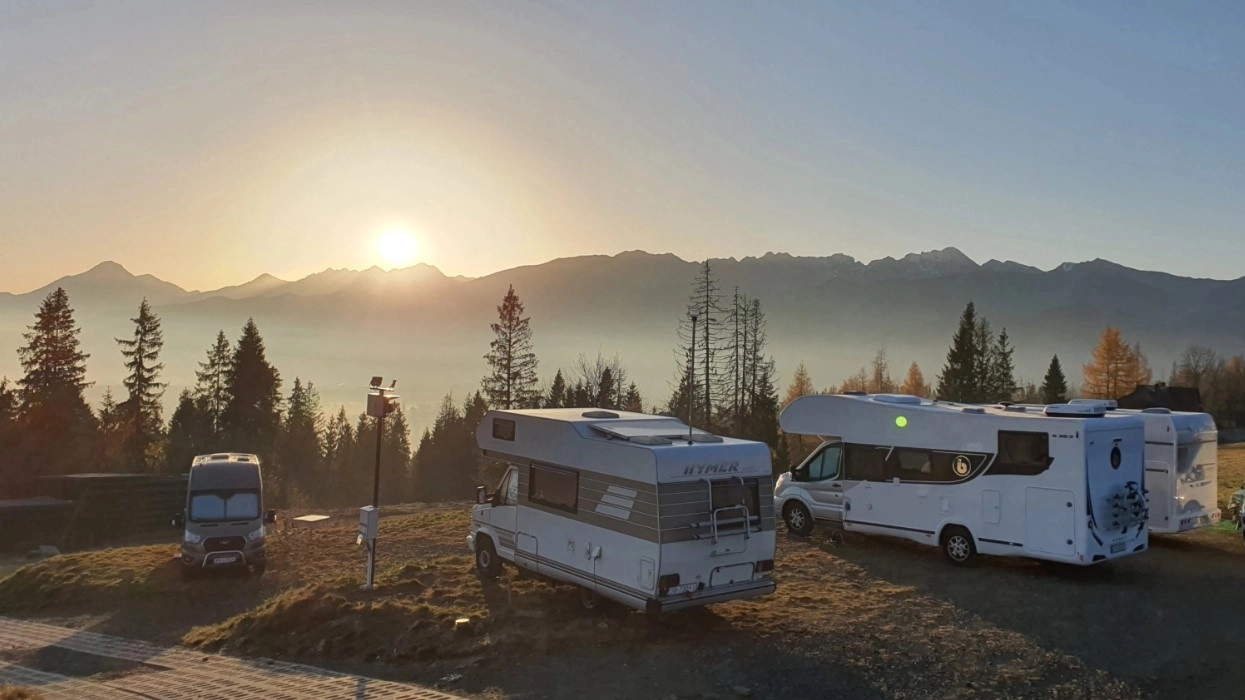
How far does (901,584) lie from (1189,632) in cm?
413

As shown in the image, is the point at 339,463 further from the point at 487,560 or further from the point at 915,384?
the point at 487,560

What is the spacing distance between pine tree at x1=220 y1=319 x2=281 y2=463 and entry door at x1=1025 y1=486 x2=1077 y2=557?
51905 millimetres

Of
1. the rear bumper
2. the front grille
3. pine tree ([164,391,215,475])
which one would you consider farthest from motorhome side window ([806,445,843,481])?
pine tree ([164,391,215,475])

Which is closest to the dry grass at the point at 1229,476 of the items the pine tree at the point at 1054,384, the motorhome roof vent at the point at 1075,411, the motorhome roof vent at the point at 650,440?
the motorhome roof vent at the point at 1075,411

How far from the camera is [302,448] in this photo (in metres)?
75.5

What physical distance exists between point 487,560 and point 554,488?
2664 mm

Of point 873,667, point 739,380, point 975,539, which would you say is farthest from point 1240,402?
point 873,667

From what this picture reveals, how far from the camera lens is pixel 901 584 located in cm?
1429

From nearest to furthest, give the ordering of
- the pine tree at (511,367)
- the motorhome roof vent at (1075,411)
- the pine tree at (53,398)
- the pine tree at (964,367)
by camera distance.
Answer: the motorhome roof vent at (1075,411)
the pine tree at (53,398)
the pine tree at (511,367)
the pine tree at (964,367)

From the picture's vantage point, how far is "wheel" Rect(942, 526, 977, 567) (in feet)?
50.0

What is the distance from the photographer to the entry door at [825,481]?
17578 millimetres

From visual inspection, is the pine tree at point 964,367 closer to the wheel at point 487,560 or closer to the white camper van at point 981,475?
the white camper van at point 981,475

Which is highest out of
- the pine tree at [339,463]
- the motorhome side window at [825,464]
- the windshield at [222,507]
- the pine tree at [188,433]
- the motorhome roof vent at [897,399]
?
the motorhome roof vent at [897,399]

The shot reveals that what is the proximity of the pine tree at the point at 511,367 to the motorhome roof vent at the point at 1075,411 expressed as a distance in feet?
137
